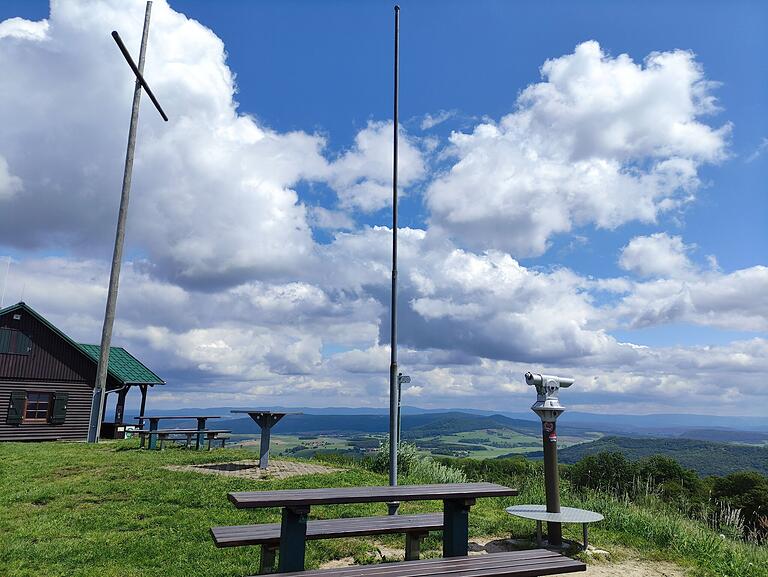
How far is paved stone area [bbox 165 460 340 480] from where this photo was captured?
11195 millimetres

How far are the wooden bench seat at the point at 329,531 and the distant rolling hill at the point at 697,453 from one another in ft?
178

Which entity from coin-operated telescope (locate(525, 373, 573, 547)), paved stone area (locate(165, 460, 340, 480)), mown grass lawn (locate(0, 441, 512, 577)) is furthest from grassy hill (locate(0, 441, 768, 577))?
coin-operated telescope (locate(525, 373, 573, 547))

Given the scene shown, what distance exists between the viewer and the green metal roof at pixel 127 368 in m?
26.1

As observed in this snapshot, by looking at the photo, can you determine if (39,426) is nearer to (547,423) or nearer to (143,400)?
(143,400)

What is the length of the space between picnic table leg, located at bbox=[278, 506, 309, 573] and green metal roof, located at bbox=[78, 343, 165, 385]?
2389 cm

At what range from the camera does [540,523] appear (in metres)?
7.48

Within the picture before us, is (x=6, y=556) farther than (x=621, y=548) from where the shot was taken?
No

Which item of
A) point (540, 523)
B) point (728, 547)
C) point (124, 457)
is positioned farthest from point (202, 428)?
point (728, 547)

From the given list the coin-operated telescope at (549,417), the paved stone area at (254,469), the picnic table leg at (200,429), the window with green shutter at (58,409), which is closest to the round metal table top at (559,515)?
the coin-operated telescope at (549,417)

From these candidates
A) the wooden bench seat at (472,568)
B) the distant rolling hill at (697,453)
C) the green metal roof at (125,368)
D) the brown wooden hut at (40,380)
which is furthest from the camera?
the distant rolling hill at (697,453)

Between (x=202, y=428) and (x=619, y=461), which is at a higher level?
(x=202, y=428)

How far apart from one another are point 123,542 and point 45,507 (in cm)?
262

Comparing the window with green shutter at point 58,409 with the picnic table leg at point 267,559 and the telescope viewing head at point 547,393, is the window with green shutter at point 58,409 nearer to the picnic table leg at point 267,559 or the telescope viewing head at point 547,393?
the picnic table leg at point 267,559

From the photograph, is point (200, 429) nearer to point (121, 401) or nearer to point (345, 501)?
point (121, 401)
